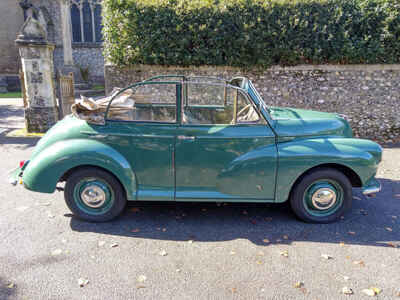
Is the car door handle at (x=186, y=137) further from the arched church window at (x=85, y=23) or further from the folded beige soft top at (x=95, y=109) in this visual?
the arched church window at (x=85, y=23)

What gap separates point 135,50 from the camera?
8.20m

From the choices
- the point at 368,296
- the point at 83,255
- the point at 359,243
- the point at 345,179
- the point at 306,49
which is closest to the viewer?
the point at 368,296

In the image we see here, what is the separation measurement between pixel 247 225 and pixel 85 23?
87.8 feet

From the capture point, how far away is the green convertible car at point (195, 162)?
12.6 ft

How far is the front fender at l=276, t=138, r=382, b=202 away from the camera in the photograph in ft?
12.5

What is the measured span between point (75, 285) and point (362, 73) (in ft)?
27.9

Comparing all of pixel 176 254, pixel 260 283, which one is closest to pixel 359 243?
pixel 260 283

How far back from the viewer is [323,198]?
13.0 feet

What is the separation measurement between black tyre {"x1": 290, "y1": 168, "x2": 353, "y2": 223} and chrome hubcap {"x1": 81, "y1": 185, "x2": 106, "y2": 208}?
2529mm

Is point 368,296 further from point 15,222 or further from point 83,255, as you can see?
point 15,222

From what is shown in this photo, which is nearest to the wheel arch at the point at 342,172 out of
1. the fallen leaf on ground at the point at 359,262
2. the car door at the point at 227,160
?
the car door at the point at 227,160

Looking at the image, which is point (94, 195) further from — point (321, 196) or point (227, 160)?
point (321, 196)

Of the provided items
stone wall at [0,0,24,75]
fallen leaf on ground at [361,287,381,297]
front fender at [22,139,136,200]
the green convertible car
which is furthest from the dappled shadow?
stone wall at [0,0,24,75]

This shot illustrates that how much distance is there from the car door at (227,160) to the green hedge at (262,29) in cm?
467
